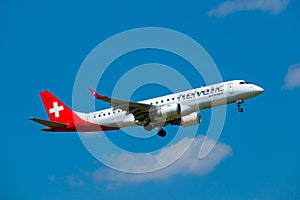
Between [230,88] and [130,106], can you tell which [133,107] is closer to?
[130,106]

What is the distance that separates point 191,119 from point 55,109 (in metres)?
18.1

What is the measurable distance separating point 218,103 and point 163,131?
9.20 m

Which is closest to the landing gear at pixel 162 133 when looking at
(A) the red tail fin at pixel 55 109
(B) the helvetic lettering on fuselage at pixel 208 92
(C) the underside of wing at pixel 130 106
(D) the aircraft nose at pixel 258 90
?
(C) the underside of wing at pixel 130 106

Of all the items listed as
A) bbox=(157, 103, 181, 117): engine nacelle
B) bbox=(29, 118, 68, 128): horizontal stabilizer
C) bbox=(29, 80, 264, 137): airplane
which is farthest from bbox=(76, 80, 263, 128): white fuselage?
bbox=(29, 118, 68, 128): horizontal stabilizer

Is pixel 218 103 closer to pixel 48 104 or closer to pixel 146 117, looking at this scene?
pixel 146 117

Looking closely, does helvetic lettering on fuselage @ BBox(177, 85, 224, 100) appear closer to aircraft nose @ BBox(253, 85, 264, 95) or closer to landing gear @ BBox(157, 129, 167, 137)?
aircraft nose @ BBox(253, 85, 264, 95)

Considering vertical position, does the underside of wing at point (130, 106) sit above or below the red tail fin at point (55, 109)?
below

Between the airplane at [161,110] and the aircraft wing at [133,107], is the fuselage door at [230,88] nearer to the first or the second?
the airplane at [161,110]

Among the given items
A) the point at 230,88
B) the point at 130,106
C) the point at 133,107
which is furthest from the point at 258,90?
the point at 130,106

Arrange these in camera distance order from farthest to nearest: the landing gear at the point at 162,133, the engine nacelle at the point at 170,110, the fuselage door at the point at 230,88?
the landing gear at the point at 162,133 → the fuselage door at the point at 230,88 → the engine nacelle at the point at 170,110

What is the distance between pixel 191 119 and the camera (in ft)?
252

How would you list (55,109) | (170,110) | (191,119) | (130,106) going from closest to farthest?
(170,110) < (130,106) < (191,119) < (55,109)

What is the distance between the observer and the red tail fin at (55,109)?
83125 mm

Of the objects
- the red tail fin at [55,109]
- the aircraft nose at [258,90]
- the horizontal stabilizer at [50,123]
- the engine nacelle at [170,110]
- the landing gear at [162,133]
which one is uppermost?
the red tail fin at [55,109]
